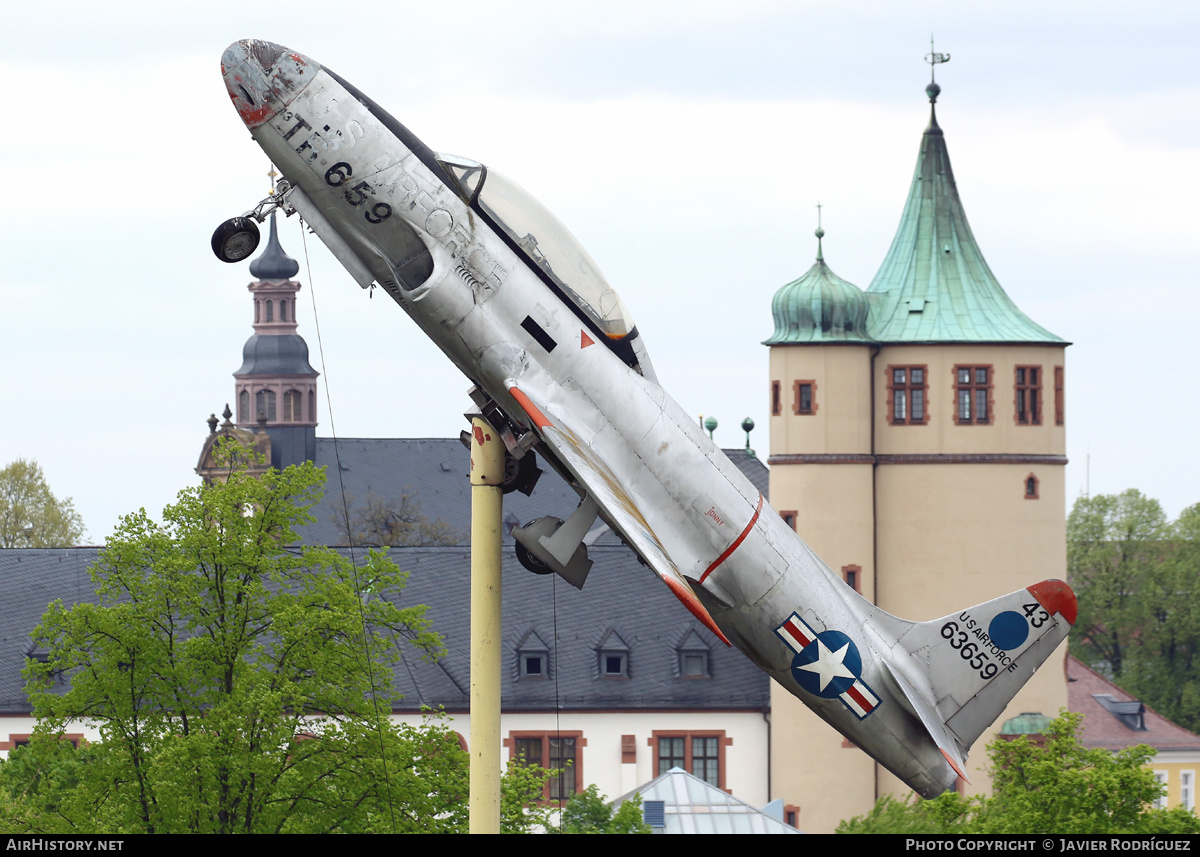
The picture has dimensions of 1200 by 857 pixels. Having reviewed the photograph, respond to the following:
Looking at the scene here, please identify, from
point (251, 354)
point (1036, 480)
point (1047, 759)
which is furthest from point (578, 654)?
point (251, 354)

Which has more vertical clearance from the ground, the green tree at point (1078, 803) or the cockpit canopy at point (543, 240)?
the cockpit canopy at point (543, 240)

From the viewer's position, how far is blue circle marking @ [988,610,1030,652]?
32.8 meters

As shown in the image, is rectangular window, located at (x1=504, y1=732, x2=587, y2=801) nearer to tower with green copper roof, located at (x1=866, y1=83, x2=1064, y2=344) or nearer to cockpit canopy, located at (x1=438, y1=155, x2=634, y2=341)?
tower with green copper roof, located at (x1=866, y1=83, x2=1064, y2=344)

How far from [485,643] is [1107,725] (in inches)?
2485

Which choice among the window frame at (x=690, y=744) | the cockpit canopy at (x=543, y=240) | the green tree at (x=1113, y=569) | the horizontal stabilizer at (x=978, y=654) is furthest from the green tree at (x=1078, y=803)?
the green tree at (x=1113, y=569)

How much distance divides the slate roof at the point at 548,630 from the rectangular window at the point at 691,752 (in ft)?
3.83

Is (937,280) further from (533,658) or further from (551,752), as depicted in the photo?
(551,752)

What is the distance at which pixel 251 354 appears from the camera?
13538cm

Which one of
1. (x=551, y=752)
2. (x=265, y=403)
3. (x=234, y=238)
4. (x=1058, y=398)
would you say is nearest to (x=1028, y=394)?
(x=1058, y=398)

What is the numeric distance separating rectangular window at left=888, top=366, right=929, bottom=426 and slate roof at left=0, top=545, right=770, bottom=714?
38.9ft

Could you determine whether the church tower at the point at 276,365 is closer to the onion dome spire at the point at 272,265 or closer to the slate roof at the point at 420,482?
the onion dome spire at the point at 272,265

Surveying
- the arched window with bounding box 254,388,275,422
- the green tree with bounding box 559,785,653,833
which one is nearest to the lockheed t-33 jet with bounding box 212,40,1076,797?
the green tree with bounding box 559,785,653,833

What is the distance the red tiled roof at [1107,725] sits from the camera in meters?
83.8

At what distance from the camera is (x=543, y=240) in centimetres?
2811
